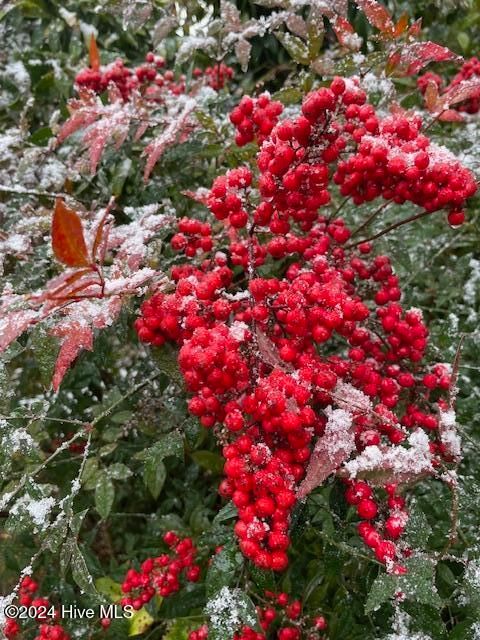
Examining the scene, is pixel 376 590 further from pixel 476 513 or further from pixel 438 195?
pixel 438 195

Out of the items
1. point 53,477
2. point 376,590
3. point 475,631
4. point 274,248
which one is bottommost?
point 53,477

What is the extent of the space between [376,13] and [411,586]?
1617 mm

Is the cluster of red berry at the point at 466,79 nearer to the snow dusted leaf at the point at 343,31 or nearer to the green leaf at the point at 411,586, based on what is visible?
the snow dusted leaf at the point at 343,31

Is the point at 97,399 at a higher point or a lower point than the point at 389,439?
lower

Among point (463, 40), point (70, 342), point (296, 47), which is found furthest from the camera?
point (463, 40)

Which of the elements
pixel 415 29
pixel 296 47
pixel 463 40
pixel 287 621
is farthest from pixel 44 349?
pixel 463 40

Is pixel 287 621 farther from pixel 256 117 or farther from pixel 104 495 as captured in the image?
pixel 256 117

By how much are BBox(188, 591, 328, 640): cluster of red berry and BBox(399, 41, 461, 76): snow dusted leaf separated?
172 cm

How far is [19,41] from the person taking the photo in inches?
126

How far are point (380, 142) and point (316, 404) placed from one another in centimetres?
67

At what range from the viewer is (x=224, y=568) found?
160 centimetres

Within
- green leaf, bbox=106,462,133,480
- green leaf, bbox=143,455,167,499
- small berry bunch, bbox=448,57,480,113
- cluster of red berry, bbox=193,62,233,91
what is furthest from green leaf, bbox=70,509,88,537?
small berry bunch, bbox=448,57,480,113

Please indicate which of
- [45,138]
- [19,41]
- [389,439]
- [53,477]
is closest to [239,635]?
[389,439]

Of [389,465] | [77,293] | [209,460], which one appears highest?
[77,293]
